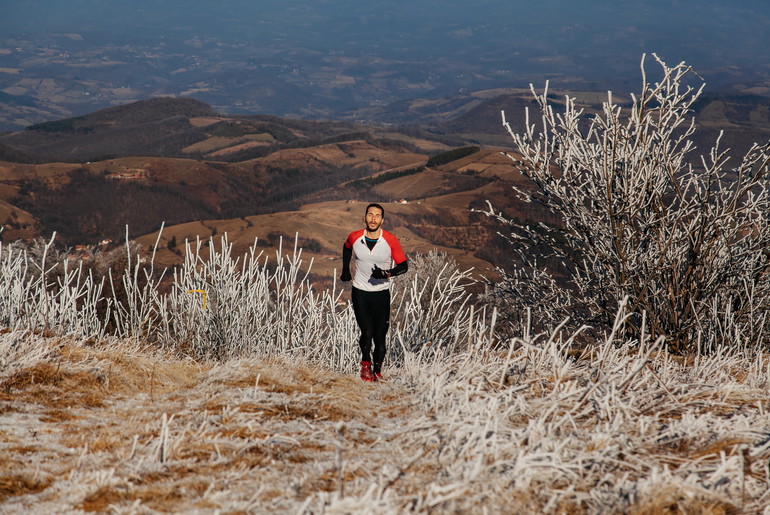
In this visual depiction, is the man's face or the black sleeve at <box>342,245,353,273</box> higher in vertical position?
the man's face

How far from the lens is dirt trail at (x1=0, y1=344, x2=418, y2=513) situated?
2152mm


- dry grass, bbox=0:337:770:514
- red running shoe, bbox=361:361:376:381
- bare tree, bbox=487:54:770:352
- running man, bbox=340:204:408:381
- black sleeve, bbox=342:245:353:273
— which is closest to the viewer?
dry grass, bbox=0:337:770:514

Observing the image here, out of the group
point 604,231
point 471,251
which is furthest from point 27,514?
point 471,251

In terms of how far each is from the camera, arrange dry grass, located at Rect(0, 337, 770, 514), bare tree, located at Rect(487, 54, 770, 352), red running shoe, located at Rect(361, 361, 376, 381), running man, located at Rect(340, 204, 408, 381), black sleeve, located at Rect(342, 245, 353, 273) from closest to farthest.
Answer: dry grass, located at Rect(0, 337, 770, 514), red running shoe, located at Rect(361, 361, 376, 381), running man, located at Rect(340, 204, 408, 381), black sleeve, located at Rect(342, 245, 353, 273), bare tree, located at Rect(487, 54, 770, 352)

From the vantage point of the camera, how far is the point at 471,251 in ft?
268

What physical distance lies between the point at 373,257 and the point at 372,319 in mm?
554

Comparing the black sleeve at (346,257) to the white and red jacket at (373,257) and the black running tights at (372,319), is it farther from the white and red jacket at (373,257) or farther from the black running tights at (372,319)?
the black running tights at (372,319)

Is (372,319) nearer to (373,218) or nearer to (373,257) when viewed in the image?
(373,257)

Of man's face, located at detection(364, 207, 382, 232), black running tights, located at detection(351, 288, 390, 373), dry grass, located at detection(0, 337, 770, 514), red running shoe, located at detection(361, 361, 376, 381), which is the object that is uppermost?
man's face, located at detection(364, 207, 382, 232)

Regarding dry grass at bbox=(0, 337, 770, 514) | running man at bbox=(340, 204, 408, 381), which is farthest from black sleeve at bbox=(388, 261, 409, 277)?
dry grass at bbox=(0, 337, 770, 514)

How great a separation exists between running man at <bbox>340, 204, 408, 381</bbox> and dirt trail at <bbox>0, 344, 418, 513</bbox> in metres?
0.67

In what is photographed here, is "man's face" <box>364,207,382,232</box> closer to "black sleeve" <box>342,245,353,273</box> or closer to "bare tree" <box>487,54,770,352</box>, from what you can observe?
"black sleeve" <box>342,245,353,273</box>

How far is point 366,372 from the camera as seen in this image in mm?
4883

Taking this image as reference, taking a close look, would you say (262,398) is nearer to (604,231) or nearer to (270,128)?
(604,231)
